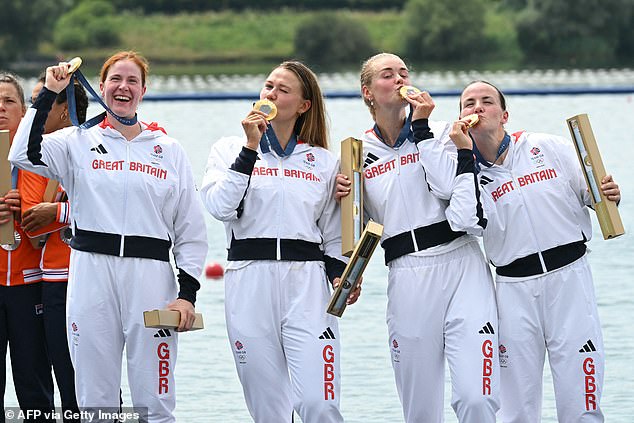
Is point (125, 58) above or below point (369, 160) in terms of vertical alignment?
above

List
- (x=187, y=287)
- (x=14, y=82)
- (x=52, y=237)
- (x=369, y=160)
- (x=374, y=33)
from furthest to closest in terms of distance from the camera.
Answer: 1. (x=374, y=33)
2. (x=14, y=82)
3. (x=52, y=237)
4. (x=369, y=160)
5. (x=187, y=287)

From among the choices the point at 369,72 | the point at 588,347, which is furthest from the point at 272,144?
the point at 588,347

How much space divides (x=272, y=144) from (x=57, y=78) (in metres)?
0.97

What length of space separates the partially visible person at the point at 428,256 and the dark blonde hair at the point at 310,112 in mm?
233

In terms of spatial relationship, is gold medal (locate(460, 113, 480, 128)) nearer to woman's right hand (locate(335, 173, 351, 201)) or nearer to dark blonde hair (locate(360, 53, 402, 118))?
dark blonde hair (locate(360, 53, 402, 118))

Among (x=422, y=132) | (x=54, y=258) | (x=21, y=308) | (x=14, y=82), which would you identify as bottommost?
(x=21, y=308)

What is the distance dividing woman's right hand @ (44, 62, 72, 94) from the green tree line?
170ft

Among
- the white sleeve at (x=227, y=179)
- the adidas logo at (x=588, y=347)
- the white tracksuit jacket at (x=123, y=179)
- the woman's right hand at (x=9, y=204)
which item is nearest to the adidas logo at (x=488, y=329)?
the adidas logo at (x=588, y=347)

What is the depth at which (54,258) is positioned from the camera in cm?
593

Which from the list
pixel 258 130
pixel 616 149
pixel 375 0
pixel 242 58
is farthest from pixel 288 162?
pixel 375 0

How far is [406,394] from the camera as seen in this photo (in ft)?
18.2

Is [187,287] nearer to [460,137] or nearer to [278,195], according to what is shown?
[278,195]

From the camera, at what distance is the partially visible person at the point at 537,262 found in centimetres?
550

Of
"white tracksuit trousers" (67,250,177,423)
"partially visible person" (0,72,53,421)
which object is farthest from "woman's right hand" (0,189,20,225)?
"white tracksuit trousers" (67,250,177,423)
